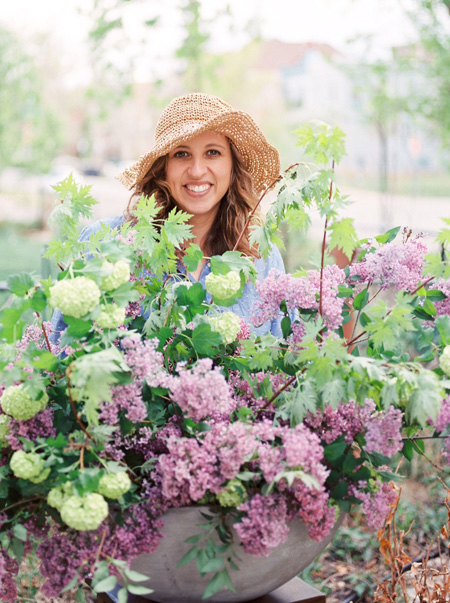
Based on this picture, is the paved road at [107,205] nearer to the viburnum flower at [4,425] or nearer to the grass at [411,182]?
the grass at [411,182]

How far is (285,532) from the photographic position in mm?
858

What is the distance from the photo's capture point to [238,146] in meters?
2.01

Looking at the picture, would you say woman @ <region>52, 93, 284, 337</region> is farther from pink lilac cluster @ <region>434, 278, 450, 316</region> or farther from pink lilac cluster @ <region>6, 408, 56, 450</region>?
pink lilac cluster @ <region>6, 408, 56, 450</region>

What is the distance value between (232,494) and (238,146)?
4.39ft

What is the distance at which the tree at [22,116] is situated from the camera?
42.7ft

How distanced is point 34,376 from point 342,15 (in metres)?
5.68

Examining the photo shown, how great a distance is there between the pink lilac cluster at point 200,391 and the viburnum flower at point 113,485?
0.12 m

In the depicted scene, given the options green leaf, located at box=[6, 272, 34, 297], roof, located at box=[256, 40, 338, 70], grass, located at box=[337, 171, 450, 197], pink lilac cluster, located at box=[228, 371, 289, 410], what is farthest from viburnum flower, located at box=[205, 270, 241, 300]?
roof, located at box=[256, 40, 338, 70]

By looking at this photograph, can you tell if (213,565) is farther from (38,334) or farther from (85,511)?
(38,334)

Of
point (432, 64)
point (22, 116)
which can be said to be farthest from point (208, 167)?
point (22, 116)

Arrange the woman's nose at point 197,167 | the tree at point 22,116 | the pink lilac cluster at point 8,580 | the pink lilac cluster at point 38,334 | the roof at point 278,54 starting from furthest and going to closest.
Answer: the roof at point 278,54 < the tree at point 22,116 < the woman's nose at point 197,167 < the pink lilac cluster at point 38,334 < the pink lilac cluster at point 8,580

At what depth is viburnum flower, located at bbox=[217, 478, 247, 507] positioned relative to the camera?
0.87m

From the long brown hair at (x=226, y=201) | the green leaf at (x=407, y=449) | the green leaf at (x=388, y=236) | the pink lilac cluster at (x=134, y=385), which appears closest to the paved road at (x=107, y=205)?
the long brown hair at (x=226, y=201)

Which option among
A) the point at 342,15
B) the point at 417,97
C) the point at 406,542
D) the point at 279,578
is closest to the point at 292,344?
the point at 279,578
